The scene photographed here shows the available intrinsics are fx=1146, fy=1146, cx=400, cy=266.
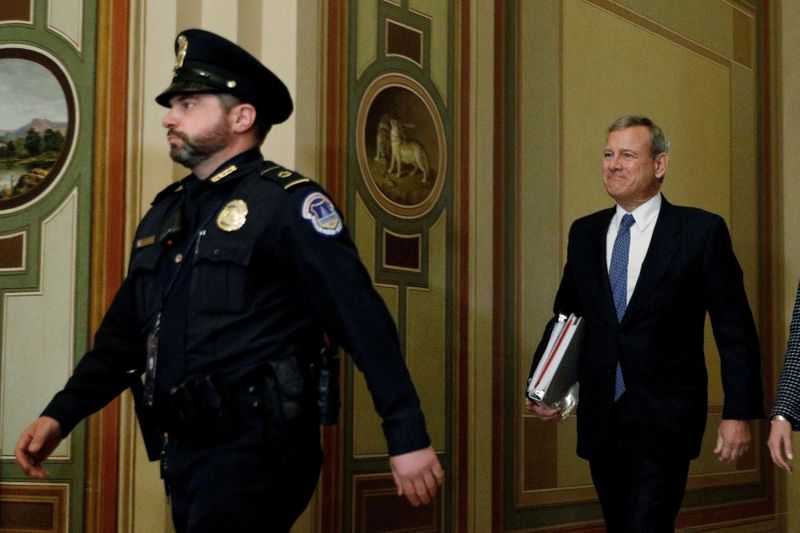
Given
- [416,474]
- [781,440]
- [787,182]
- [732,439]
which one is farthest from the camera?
[787,182]

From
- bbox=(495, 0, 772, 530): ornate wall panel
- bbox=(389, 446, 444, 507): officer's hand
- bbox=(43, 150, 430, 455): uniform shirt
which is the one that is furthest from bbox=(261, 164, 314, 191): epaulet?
bbox=(495, 0, 772, 530): ornate wall panel

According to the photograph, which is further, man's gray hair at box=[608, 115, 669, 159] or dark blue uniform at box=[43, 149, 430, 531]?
man's gray hair at box=[608, 115, 669, 159]

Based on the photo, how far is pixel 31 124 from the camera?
3.66 m

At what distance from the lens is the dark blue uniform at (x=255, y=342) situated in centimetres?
228

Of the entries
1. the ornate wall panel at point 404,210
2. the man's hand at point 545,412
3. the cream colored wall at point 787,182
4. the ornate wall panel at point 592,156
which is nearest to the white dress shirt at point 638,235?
the man's hand at point 545,412

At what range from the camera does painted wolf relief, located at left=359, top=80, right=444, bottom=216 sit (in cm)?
434

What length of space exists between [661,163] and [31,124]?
204cm

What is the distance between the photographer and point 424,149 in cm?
460

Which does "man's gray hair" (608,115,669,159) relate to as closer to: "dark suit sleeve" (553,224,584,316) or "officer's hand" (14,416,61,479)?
"dark suit sleeve" (553,224,584,316)

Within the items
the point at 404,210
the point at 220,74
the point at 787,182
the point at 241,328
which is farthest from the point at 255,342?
the point at 787,182

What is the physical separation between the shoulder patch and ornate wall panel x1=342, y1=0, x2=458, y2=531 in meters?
1.76

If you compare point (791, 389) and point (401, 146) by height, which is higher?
point (401, 146)

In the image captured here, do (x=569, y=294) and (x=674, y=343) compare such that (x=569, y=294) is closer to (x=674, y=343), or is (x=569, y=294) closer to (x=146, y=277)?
(x=674, y=343)

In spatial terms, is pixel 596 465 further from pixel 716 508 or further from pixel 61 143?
pixel 716 508
